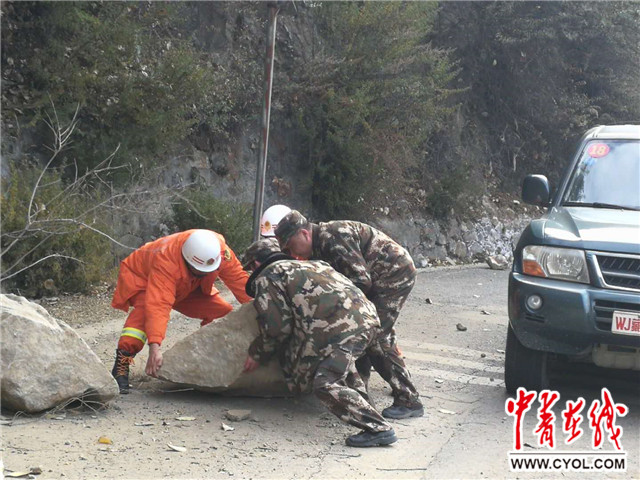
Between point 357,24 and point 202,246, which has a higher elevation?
point 357,24

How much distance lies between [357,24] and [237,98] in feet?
9.57

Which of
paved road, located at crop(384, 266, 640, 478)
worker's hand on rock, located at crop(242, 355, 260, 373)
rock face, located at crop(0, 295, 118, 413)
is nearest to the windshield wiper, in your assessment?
paved road, located at crop(384, 266, 640, 478)

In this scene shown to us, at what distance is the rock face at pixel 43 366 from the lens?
5332 mm

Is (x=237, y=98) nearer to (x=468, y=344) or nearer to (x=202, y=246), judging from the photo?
(x=468, y=344)

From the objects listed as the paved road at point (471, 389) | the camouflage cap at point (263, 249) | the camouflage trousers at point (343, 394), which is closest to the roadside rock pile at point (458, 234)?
the paved road at point (471, 389)

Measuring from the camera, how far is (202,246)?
20.0ft

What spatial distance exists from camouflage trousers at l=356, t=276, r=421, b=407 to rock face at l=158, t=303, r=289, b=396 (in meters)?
0.72

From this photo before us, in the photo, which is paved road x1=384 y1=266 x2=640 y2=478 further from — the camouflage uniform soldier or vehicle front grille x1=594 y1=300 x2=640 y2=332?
vehicle front grille x1=594 y1=300 x2=640 y2=332

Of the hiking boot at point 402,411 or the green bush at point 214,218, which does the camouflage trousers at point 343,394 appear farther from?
the green bush at point 214,218

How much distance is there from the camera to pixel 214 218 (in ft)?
39.2

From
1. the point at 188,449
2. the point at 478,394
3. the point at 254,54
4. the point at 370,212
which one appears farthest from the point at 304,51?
the point at 188,449

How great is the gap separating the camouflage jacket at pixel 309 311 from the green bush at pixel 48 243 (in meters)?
3.93

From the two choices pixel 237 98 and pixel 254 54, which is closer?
pixel 237 98

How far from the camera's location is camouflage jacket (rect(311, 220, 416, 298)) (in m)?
6.09
